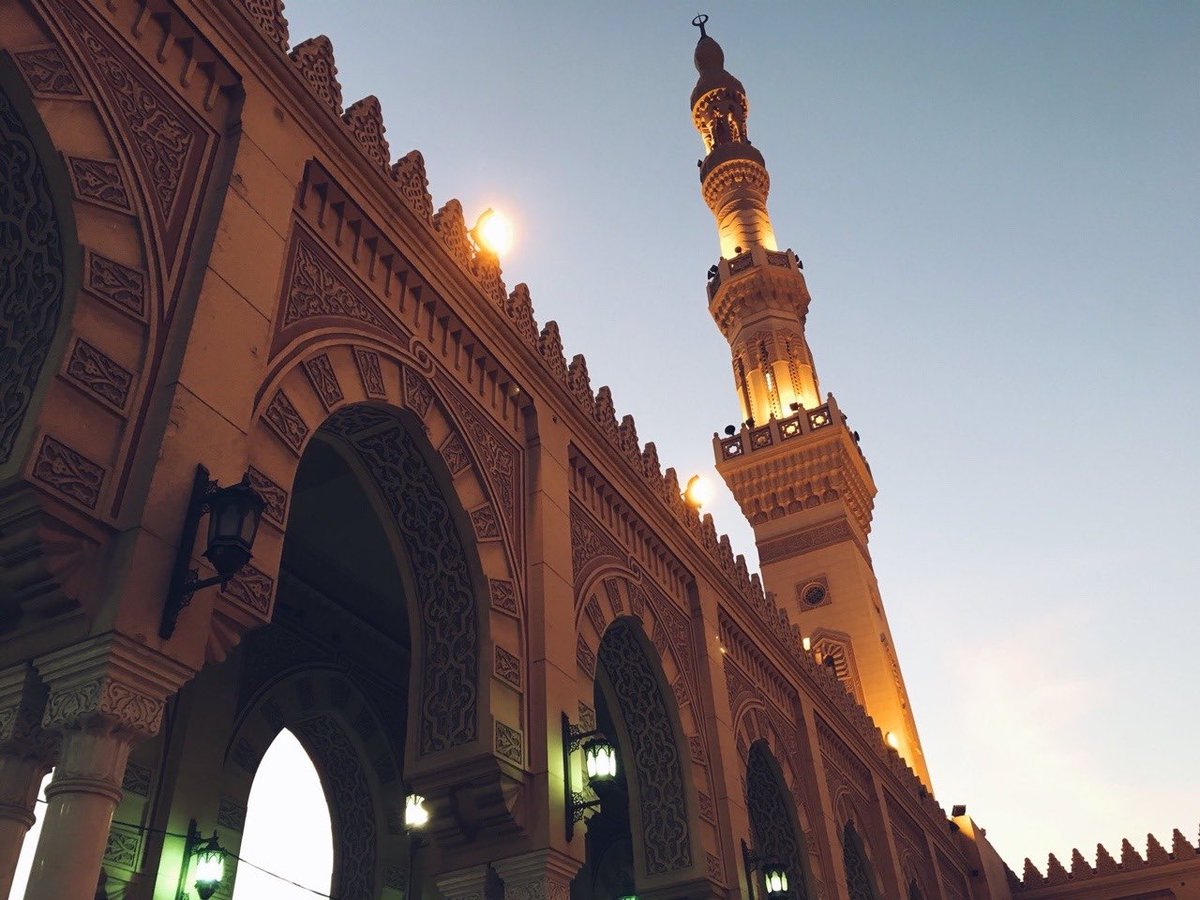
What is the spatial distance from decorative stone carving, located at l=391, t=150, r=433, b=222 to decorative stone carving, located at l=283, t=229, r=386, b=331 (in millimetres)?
926

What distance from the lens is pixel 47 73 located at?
14.3 ft

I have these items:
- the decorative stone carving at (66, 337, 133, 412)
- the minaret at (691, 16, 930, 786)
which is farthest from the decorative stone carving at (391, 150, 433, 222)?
the minaret at (691, 16, 930, 786)

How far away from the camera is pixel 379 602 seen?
9.81 meters

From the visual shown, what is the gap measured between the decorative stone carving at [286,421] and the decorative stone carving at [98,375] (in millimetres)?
850

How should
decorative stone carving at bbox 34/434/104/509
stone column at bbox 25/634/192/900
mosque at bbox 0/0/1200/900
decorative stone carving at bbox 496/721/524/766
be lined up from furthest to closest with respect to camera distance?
decorative stone carving at bbox 496/721/524/766 < mosque at bbox 0/0/1200/900 < decorative stone carving at bbox 34/434/104/509 < stone column at bbox 25/634/192/900

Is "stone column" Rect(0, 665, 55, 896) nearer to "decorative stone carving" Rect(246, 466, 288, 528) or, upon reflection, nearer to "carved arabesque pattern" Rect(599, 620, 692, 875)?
"decorative stone carving" Rect(246, 466, 288, 528)

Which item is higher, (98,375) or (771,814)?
(771,814)

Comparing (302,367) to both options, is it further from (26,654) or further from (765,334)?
(765,334)

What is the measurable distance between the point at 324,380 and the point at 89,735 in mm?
2393

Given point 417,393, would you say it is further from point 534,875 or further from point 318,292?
point 534,875

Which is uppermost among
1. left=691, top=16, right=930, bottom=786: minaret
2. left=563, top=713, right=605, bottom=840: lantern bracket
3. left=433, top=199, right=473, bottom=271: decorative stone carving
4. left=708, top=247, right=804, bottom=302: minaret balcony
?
left=708, top=247, right=804, bottom=302: minaret balcony

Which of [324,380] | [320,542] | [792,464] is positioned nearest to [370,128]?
[324,380]

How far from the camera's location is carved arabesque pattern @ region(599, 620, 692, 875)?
8.34 m

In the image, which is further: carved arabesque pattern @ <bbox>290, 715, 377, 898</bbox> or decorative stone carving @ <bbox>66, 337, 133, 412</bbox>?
carved arabesque pattern @ <bbox>290, 715, 377, 898</bbox>
